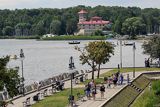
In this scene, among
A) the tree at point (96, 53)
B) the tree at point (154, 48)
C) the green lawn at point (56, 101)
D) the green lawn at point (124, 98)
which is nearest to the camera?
the green lawn at point (56, 101)

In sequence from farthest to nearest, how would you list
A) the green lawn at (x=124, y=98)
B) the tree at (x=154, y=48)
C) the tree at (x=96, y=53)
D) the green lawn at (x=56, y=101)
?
1. the tree at (x=154, y=48)
2. the tree at (x=96, y=53)
3. the green lawn at (x=124, y=98)
4. the green lawn at (x=56, y=101)

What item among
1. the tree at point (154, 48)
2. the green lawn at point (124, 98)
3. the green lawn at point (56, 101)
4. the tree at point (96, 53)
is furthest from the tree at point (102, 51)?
the tree at point (154, 48)

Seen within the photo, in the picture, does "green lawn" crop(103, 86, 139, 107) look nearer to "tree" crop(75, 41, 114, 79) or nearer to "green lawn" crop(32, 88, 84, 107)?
"green lawn" crop(32, 88, 84, 107)

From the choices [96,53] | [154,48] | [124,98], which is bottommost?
[124,98]

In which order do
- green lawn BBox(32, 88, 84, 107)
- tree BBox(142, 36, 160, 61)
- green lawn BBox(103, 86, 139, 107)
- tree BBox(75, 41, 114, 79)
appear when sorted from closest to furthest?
green lawn BBox(32, 88, 84, 107) < green lawn BBox(103, 86, 139, 107) < tree BBox(75, 41, 114, 79) < tree BBox(142, 36, 160, 61)

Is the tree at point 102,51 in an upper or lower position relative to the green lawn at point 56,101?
upper

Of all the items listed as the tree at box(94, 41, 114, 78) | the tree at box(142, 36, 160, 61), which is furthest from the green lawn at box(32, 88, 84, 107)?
the tree at box(142, 36, 160, 61)

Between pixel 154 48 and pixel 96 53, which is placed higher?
pixel 96 53

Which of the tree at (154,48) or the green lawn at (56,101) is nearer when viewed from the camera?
the green lawn at (56,101)

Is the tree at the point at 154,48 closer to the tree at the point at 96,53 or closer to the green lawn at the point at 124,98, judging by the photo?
the tree at the point at 96,53

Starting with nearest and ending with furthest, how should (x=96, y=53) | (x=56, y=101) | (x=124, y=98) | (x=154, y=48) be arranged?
(x=56, y=101), (x=124, y=98), (x=96, y=53), (x=154, y=48)

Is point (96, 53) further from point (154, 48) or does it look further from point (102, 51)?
point (154, 48)

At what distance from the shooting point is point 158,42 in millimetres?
72500

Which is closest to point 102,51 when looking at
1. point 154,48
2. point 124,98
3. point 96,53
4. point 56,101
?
point 96,53
